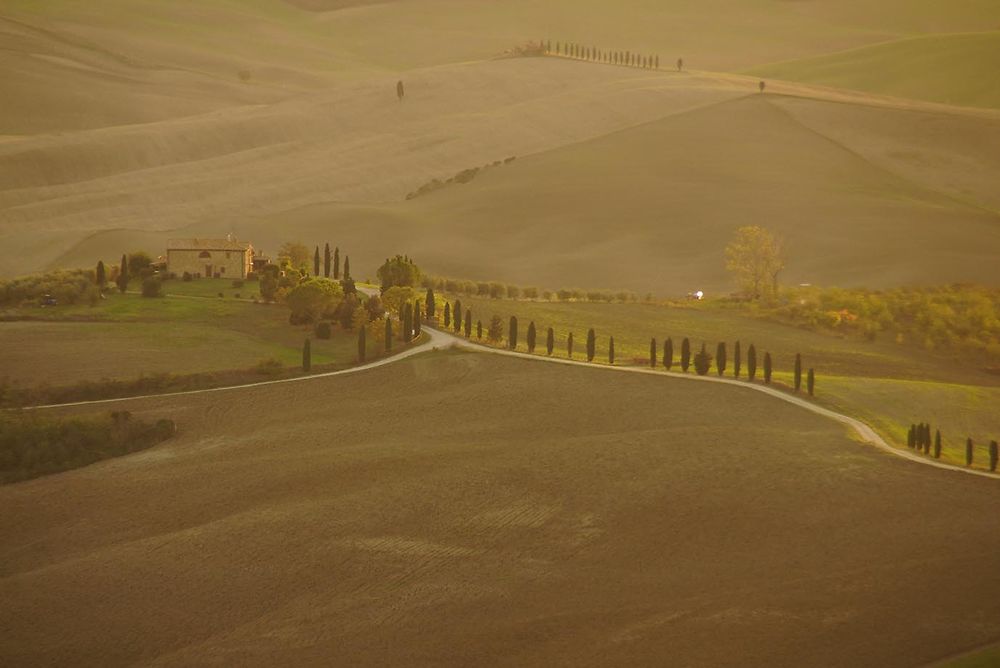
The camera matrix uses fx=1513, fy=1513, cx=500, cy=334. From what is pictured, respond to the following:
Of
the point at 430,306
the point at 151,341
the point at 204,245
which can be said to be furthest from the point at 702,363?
the point at 204,245

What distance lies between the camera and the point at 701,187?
12825 centimetres

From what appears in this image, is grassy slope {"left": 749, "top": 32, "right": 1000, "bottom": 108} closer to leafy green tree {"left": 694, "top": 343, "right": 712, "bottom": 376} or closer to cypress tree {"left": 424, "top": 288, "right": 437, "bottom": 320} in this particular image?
cypress tree {"left": 424, "top": 288, "right": 437, "bottom": 320}

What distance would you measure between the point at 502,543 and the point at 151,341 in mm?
31501

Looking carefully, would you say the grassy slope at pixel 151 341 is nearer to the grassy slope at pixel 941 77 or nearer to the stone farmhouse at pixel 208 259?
the stone farmhouse at pixel 208 259

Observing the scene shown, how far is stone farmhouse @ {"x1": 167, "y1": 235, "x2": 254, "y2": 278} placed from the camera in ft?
280

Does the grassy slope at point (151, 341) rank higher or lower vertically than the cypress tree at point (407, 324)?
lower

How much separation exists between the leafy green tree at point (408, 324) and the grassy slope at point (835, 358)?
231 inches

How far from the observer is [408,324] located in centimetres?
6881

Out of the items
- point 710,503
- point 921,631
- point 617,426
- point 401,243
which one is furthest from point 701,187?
point 921,631

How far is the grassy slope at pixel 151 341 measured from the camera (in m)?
62.8

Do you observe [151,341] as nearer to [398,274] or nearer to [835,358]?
[398,274]

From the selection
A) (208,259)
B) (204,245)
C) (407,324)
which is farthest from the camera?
(204,245)

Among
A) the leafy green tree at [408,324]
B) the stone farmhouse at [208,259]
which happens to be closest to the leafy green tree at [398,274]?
the stone farmhouse at [208,259]

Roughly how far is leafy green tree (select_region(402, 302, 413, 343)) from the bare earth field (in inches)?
462
